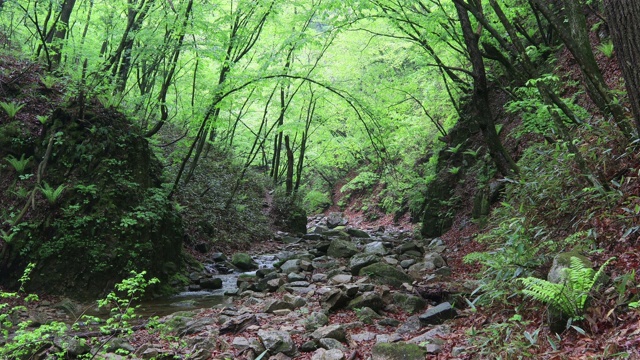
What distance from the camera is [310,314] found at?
6.25 metres

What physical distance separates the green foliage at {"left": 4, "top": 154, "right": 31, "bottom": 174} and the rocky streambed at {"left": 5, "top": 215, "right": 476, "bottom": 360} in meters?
3.99

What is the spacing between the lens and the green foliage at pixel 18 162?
786 centimetres

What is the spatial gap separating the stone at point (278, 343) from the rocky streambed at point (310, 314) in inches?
0.5

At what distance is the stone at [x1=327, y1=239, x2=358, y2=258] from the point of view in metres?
11.3

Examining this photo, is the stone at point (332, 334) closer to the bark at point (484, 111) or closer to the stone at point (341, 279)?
the stone at point (341, 279)

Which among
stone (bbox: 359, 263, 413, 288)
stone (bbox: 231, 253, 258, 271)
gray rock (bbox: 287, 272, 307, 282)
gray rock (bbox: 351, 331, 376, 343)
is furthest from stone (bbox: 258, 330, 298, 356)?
stone (bbox: 231, 253, 258, 271)

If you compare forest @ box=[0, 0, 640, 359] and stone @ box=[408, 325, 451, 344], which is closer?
forest @ box=[0, 0, 640, 359]

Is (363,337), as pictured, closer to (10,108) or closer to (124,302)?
(124,302)

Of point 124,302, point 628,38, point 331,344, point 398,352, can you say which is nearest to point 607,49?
point 628,38

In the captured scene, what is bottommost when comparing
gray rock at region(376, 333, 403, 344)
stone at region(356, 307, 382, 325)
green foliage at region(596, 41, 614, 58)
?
gray rock at region(376, 333, 403, 344)

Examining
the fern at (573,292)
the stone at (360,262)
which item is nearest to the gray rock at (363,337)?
the fern at (573,292)

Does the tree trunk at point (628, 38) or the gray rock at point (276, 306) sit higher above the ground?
the tree trunk at point (628, 38)

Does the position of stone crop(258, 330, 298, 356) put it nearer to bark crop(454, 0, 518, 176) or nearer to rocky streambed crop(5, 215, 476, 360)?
rocky streambed crop(5, 215, 476, 360)

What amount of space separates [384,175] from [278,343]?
21.8 ft
